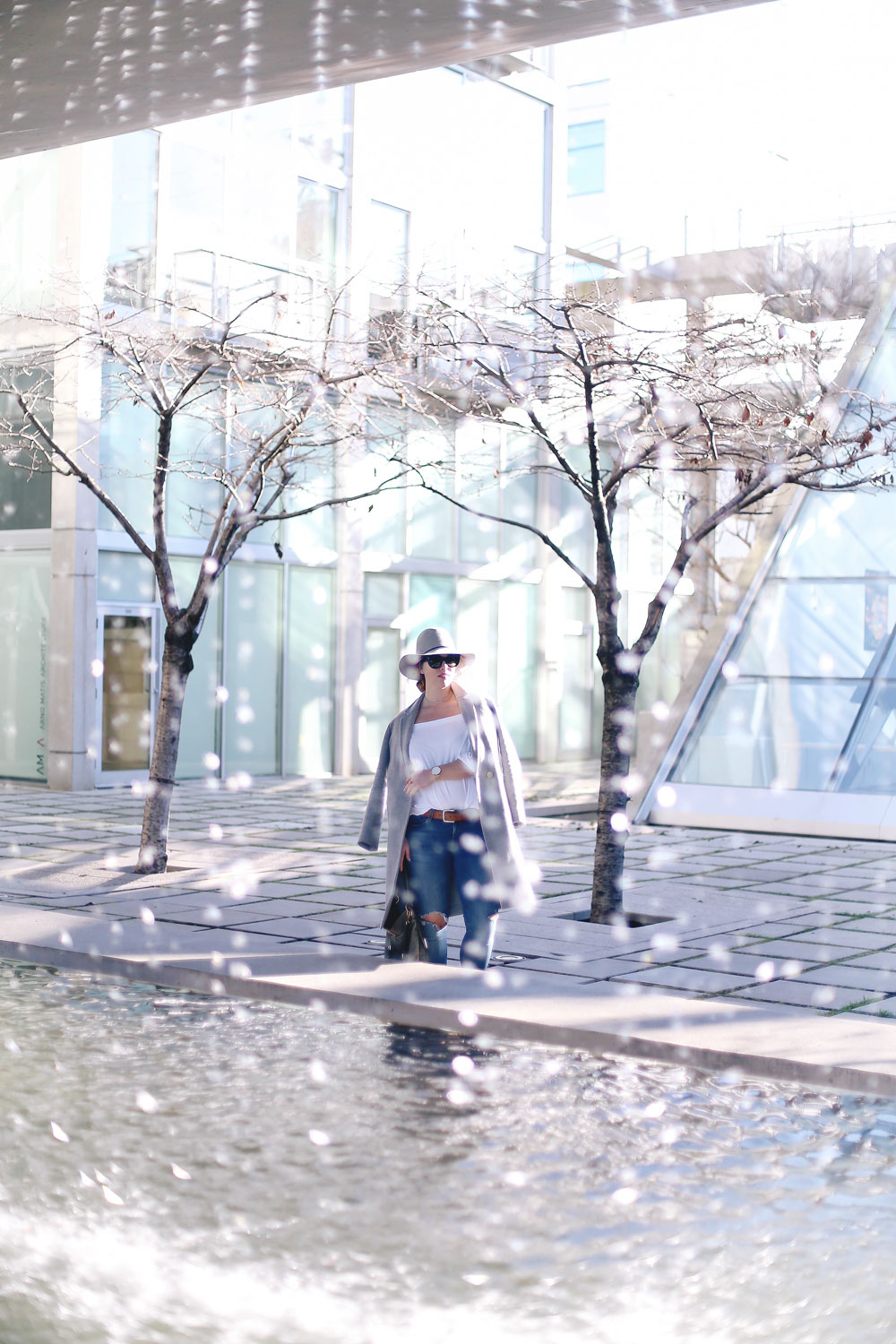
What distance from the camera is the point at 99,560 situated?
20.6 meters

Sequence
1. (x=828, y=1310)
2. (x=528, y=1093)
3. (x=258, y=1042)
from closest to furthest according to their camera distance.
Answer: (x=828, y=1310), (x=528, y=1093), (x=258, y=1042)

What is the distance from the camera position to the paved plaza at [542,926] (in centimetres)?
757

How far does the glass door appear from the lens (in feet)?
67.7

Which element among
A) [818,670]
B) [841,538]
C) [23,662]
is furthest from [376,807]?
[23,662]

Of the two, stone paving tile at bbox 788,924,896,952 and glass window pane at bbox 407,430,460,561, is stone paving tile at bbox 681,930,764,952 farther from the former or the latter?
glass window pane at bbox 407,430,460,561

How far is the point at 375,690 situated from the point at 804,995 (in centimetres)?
1755

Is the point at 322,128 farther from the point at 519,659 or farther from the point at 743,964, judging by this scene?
the point at 743,964

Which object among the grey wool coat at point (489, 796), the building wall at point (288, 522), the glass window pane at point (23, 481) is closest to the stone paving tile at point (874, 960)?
the grey wool coat at point (489, 796)

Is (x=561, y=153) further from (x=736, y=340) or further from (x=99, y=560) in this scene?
(x=736, y=340)

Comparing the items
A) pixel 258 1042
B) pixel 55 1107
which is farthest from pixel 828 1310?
pixel 258 1042

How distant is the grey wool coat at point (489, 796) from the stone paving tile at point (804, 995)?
1.17 meters

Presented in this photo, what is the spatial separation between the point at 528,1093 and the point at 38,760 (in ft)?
51.1

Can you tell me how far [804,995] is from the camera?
7820mm

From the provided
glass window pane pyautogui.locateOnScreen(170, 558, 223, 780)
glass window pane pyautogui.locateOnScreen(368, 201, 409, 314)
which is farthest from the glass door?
glass window pane pyautogui.locateOnScreen(368, 201, 409, 314)
